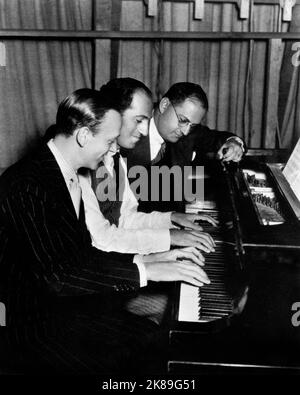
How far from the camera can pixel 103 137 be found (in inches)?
84.8

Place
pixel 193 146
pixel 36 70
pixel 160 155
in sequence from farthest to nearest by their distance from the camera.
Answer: pixel 36 70
pixel 193 146
pixel 160 155

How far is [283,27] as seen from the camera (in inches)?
208

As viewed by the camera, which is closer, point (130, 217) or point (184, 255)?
point (184, 255)

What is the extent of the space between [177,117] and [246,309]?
6.41 ft

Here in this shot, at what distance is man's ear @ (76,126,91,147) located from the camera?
211 centimetres

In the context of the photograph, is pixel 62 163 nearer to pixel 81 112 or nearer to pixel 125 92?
pixel 81 112

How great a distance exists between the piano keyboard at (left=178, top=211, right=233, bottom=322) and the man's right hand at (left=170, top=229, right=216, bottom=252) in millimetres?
107

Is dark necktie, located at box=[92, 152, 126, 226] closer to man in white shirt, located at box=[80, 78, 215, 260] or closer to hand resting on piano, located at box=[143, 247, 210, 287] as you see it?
man in white shirt, located at box=[80, 78, 215, 260]

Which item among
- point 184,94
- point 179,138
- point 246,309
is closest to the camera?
point 246,309

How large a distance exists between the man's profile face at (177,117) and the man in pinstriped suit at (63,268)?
1.22 m

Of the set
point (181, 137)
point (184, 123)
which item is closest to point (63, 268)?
point (184, 123)

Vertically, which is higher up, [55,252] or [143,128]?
[143,128]

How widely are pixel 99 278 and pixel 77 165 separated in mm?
504
